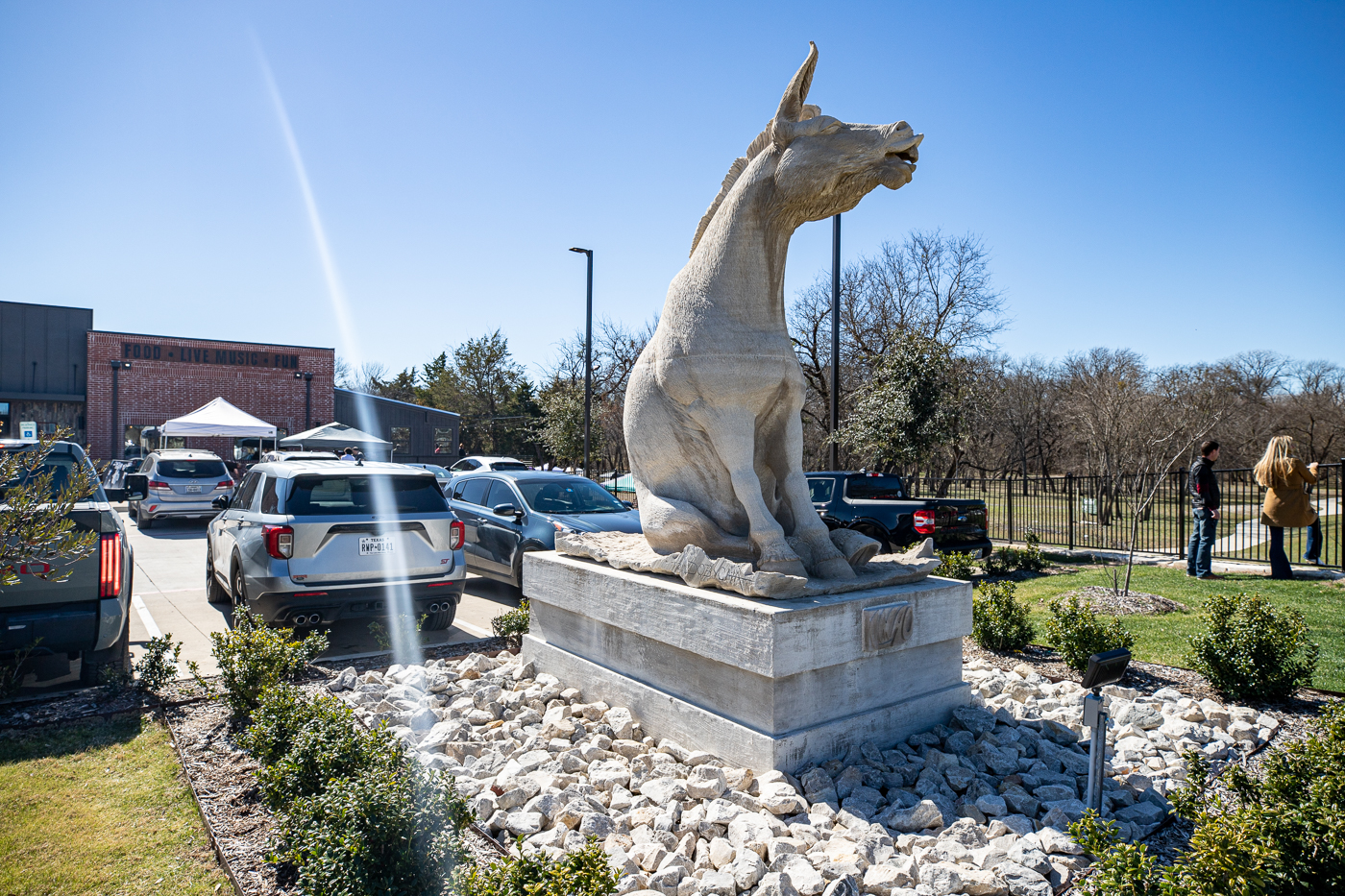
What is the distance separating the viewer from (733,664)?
380 centimetres

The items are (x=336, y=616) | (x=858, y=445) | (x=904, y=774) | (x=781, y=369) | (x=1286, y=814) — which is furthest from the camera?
(x=858, y=445)

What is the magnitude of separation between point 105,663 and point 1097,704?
21.9 ft

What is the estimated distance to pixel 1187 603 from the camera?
8195mm

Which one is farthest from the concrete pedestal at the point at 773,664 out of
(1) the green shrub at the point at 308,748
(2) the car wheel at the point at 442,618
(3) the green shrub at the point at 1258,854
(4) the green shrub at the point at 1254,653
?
(2) the car wheel at the point at 442,618

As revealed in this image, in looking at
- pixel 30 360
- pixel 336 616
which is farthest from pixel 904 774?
pixel 30 360

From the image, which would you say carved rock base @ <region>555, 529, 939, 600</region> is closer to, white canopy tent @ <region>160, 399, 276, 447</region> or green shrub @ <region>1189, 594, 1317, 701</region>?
green shrub @ <region>1189, 594, 1317, 701</region>

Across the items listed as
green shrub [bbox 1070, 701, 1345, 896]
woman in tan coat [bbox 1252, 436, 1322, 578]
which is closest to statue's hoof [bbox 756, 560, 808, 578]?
green shrub [bbox 1070, 701, 1345, 896]

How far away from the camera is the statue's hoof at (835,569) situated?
Answer: 426 centimetres

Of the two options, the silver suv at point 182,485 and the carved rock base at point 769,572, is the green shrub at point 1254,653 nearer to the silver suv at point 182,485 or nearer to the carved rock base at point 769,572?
the carved rock base at point 769,572

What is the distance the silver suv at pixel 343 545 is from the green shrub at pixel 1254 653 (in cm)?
597

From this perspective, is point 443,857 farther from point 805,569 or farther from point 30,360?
point 30,360

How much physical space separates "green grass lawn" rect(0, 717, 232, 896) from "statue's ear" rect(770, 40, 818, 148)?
14.7 feet

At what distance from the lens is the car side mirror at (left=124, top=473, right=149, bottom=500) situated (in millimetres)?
17172

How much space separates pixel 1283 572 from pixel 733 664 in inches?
389
